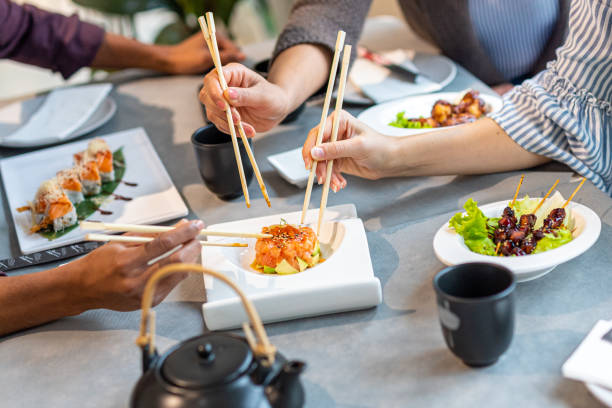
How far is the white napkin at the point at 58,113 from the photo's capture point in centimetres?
186

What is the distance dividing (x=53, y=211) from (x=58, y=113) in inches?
30.8

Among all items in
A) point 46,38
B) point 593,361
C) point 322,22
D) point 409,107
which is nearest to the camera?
point 593,361

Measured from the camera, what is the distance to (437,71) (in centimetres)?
193

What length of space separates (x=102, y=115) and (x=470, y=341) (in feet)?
5.24

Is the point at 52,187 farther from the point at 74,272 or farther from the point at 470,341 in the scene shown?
the point at 470,341

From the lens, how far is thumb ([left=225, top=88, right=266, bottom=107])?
129 cm

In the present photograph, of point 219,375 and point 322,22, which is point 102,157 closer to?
point 322,22

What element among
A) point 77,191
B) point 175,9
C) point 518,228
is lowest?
point 175,9

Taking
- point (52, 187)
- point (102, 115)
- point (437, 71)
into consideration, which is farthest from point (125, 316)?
point (437, 71)

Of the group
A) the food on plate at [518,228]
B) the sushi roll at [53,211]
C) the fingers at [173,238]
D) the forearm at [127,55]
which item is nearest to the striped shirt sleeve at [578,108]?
the food on plate at [518,228]

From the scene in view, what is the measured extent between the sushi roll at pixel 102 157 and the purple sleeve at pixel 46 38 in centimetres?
64

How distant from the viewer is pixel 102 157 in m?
1.56

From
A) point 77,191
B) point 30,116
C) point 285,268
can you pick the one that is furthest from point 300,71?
point 30,116

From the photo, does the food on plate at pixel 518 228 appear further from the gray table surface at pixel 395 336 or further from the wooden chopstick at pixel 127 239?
the wooden chopstick at pixel 127 239
